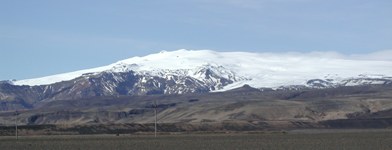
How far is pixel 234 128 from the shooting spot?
181 metres

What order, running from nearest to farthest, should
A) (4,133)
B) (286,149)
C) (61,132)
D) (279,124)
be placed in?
1. (286,149)
2. (4,133)
3. (61,132)
4. (279,124)

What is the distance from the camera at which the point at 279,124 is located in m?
194

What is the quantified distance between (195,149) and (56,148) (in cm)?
1401

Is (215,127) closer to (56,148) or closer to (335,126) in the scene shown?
(335,126)

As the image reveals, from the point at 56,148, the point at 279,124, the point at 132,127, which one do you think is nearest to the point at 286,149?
the point at 56,148

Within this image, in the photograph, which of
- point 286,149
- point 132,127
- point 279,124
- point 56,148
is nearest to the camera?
point 286,149

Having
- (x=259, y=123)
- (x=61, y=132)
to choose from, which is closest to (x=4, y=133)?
(x=61, y=132)

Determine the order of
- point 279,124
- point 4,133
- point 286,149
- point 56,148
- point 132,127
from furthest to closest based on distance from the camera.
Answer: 1. point 279,124
2. point 132,127
3. point 4,133
4. point 56,148
5. point 286,149

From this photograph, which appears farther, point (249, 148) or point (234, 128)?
point (234, 128)

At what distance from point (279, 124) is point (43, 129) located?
2134 inches

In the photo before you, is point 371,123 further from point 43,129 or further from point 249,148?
point 249,148

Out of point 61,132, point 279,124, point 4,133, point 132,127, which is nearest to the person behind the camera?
point 4,133

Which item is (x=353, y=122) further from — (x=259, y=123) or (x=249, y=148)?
(x=249, y=148)

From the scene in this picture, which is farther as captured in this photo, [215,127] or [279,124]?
[279,124]
